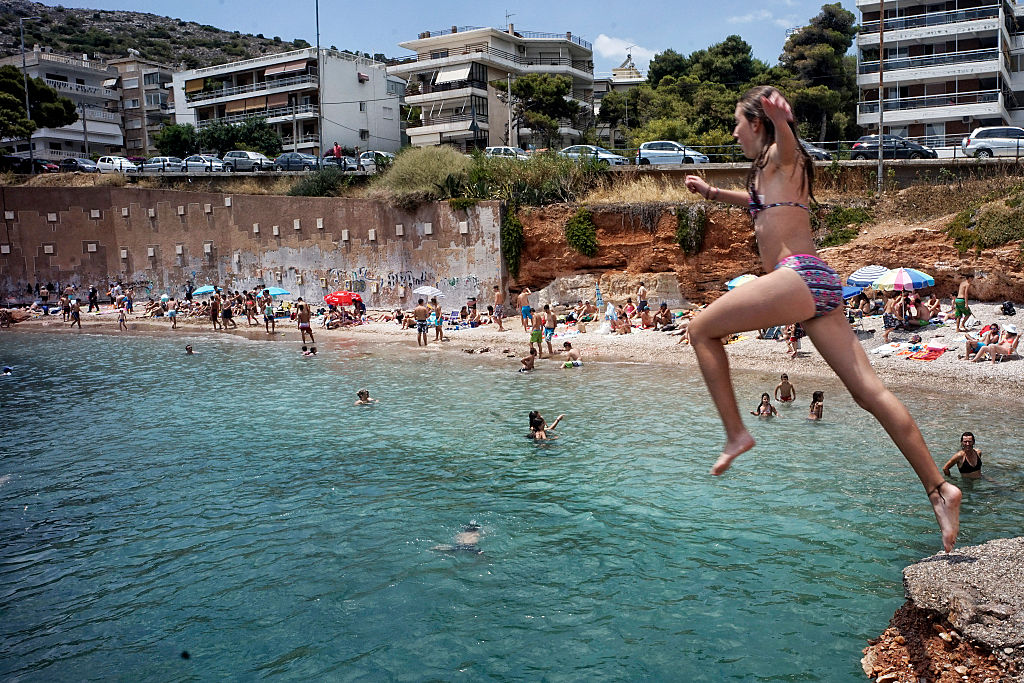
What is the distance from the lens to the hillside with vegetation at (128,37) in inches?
4331

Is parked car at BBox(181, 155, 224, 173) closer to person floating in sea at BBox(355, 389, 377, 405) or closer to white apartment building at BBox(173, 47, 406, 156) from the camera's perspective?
white apartment building at BBox(173, 47, 406, 156)

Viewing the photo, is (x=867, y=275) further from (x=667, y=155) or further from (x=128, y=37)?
(x=128, y=37)

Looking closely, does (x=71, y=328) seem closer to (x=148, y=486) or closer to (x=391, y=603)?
(x=148, y=486)

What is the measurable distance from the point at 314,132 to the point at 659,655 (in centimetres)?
6200

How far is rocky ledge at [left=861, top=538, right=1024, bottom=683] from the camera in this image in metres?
5.80

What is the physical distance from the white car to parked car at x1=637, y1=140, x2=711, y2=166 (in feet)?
103

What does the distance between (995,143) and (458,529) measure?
97.9 feet

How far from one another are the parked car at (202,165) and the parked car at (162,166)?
60 centimetres

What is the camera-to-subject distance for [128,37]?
121375 millimetres

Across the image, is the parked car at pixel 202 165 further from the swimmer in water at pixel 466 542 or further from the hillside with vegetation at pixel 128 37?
the hillside with vegetation at pixel 128 37

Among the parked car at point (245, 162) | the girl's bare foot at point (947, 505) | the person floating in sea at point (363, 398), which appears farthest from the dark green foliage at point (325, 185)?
the girl's bare foot at point (947, 505)

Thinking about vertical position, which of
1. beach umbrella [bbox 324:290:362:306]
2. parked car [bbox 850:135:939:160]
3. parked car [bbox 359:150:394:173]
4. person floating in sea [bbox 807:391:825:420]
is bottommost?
person floating in sea [bbox 807:391:825:420]

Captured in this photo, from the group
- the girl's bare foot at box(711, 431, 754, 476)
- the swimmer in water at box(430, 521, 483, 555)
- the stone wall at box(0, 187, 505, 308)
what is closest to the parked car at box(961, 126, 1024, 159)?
the stone wall at box(0, 187, 505, 308)

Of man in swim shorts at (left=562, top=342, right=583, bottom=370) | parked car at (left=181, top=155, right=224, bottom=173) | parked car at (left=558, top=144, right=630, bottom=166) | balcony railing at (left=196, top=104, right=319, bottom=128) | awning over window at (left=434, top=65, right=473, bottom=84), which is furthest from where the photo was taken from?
balcony railing at (left=196, top=104, right=319, bottom=128)
